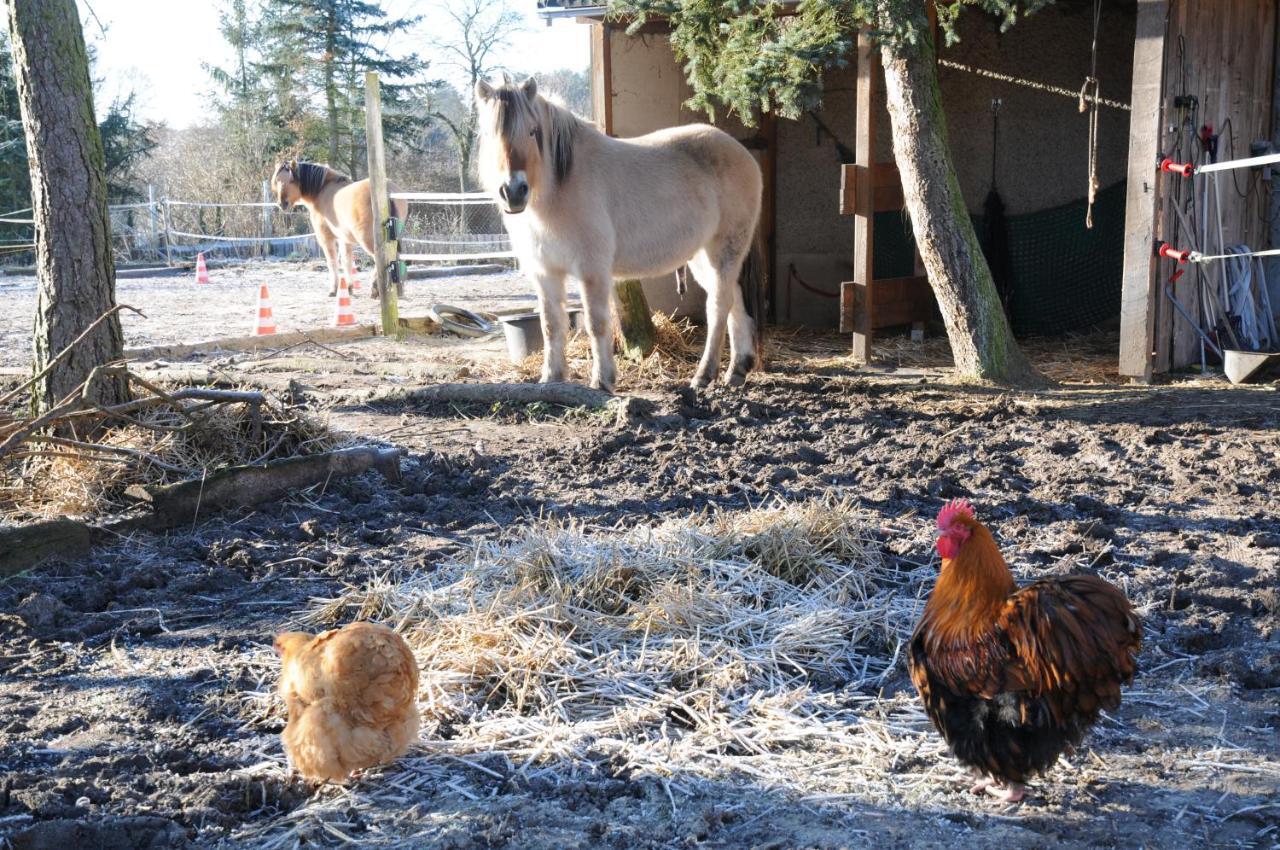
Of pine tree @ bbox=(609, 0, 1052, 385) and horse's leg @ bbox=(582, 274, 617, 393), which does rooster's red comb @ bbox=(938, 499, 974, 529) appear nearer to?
horse's leg @ bbox=(582, 274, 617, 393)

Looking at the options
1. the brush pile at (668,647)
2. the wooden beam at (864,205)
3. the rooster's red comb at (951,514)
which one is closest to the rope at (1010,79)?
the wooden beam at (864,205)

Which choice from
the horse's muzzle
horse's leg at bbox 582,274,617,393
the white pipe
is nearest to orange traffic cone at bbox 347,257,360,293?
horse's leg at bbox 582,274,617,393

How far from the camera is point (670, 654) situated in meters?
3.41

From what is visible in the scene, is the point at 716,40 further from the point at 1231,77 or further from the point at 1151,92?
the point at 1231,77

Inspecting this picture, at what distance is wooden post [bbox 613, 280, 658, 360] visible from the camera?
29.4 ft

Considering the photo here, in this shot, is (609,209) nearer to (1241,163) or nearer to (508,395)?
(508,395)

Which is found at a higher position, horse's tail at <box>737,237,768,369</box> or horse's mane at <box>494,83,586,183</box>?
horse's mane at <box>494,83,586,183</box>

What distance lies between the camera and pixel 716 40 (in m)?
8.35

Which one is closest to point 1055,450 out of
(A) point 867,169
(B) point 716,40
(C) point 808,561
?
(C) point 808,561

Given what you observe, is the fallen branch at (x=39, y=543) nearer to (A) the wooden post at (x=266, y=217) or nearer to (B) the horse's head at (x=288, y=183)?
(B) the horse's head at (x=288, y=183)

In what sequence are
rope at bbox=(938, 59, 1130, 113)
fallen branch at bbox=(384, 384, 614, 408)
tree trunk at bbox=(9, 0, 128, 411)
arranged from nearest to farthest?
tree trunk at bbox=(9, 0, 128, 411) < fallen branch at bbox=(384, 384, 614, 408) < rope at bbox=(938, 59, 1130, 113)

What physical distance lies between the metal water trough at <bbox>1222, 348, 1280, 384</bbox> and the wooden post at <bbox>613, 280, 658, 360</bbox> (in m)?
4.34

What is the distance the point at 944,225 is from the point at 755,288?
1.68m

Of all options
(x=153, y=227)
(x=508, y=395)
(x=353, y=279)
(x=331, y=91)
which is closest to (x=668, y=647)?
(x=508, y=395)
